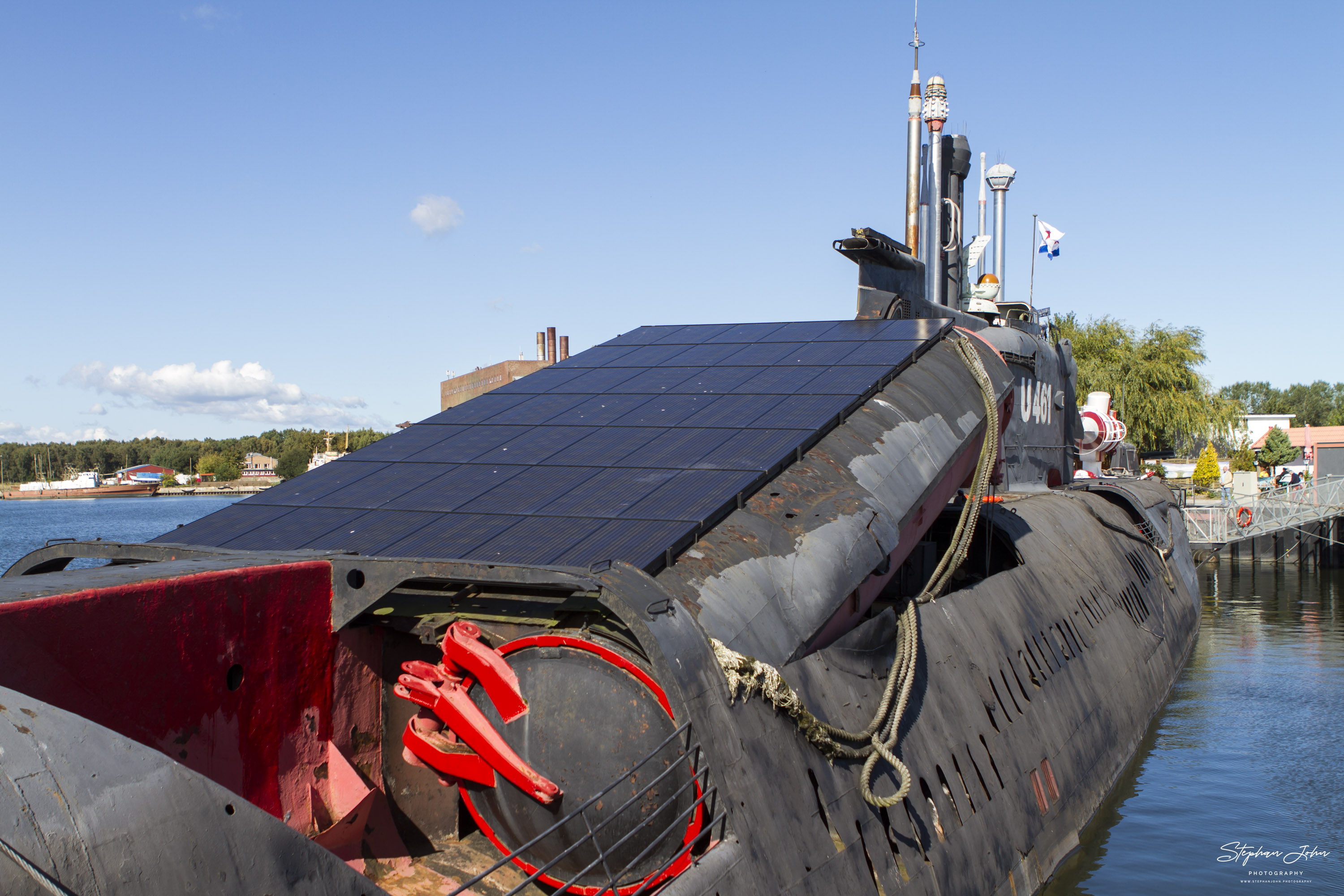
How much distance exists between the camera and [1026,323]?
21.2 meters

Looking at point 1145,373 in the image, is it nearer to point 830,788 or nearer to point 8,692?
point 830,788

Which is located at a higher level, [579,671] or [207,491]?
[579,671]

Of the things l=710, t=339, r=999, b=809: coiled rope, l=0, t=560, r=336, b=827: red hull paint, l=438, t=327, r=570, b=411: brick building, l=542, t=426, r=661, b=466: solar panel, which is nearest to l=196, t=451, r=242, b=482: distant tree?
l=438, t=327, r=570, b=411: brick building

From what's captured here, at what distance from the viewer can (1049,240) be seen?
32.1 metres

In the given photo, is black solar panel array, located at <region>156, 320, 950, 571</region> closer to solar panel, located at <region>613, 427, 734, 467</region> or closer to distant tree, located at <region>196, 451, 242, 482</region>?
solar panel, located at <region>613, 427, 734, 467</region>

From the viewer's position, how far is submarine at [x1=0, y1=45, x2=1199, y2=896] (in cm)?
452

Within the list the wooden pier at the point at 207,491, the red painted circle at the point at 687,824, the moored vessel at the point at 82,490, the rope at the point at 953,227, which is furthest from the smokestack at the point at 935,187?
the moored vessel at the point at 82,490

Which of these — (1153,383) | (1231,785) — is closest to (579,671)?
(1231,785)

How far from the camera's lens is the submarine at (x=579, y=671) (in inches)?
178

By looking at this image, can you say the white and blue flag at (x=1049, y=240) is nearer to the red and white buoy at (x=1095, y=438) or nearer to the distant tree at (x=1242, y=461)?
the red and white buoy at (x=1095, y=438)

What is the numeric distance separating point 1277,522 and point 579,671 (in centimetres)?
3490

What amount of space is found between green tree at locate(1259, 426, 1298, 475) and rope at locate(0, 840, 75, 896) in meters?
78.3

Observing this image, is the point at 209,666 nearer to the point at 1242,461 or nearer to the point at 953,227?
the point at 953,227

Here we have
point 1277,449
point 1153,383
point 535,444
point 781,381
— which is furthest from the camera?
point 1277,449
